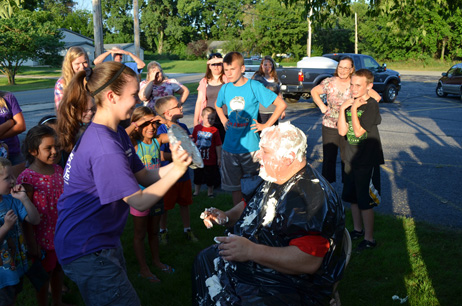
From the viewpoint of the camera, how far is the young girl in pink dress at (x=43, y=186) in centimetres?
332

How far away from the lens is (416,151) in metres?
9.41

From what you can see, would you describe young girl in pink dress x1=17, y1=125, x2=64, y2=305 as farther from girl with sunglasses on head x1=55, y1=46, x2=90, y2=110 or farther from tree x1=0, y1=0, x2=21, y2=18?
tree x1=0, y1=0, x2=21, y2=18

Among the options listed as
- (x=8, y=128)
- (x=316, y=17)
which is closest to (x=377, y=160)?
(x=316, y=17)

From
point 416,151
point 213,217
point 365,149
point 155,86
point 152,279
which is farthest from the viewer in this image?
point 416,151

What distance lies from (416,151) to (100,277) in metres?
8.65

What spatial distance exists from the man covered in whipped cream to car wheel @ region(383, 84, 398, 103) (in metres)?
17.4

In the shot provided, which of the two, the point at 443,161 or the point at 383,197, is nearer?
the point at 383,197

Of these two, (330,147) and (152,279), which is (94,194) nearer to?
(152,279)

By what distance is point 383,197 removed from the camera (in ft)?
21.1

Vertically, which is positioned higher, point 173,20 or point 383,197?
point 173,20

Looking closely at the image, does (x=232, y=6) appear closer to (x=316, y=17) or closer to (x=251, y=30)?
(x=251, y=30)

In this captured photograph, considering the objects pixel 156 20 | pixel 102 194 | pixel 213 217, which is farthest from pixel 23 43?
pixel 156 20

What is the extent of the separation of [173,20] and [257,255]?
84.0 meters

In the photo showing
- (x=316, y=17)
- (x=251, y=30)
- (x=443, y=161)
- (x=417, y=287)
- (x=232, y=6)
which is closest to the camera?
(x=417, y=287)
